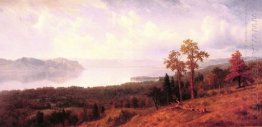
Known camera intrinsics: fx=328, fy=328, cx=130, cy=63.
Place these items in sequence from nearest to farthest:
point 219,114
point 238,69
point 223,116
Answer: point 223,116
point 219,114
point 238,69

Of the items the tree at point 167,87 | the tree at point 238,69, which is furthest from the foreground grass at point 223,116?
the tree at point 167,87

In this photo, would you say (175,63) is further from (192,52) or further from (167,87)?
(167,87)

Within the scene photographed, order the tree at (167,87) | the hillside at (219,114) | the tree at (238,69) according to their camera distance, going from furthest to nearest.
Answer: the tree at (167,87)
the tree at (238,69)
the hillside at (219,114)

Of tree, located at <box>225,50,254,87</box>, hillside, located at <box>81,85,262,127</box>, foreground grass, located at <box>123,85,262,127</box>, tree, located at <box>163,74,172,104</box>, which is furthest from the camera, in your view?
tree, located at <box>163,74,172,104</box>

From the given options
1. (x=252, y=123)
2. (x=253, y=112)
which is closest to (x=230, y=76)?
(x=253, y=112)

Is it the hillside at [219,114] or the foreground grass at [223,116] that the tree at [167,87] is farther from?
the foreground grass at [223,116]

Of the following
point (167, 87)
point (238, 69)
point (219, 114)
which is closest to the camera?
point (219, 114)

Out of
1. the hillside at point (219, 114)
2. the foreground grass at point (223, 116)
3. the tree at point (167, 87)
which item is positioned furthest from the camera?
the tree at point (167, 87)

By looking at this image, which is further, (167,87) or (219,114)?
(167,87)

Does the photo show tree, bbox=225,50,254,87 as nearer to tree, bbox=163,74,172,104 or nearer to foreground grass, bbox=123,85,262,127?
foreground grass, bbox=123,85,262,127

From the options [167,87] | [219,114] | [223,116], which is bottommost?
[223,116]

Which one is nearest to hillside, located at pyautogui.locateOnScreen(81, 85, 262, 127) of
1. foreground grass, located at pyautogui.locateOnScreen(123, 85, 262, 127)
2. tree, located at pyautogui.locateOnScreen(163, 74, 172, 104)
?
foreground grass, located at pyautogui.locateOnScreen(123, 85, 262, 127)

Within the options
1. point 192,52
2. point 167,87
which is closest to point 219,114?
point 192,52

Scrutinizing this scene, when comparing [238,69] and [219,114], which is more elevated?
[238,69]
